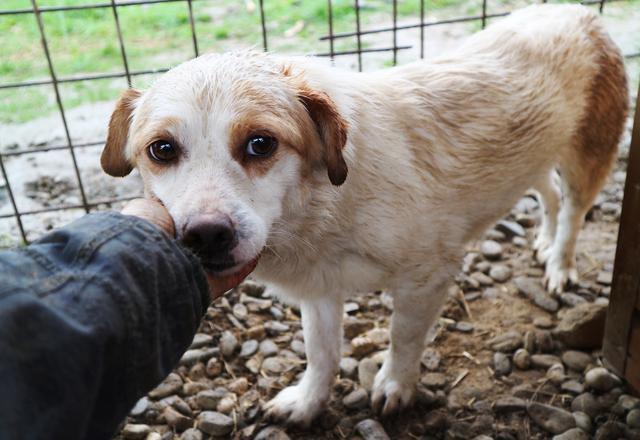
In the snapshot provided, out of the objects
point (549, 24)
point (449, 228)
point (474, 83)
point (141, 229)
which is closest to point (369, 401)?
point (449, 228)

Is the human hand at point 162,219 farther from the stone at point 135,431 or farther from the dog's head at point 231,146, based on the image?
the stone at point 135,431

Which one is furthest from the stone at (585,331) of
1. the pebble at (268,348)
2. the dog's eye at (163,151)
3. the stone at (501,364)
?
the dog's eye at (163,151)

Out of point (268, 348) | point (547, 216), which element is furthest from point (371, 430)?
point (547, 216)

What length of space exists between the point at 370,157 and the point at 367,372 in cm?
133

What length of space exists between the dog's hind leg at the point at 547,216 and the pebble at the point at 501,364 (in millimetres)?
1028

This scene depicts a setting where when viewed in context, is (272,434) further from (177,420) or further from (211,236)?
(211,236)

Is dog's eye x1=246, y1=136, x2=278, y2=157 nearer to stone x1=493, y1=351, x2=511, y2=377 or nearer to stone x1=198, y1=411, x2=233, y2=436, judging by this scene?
stone x1=198, y1=411, x2=233, y2=436

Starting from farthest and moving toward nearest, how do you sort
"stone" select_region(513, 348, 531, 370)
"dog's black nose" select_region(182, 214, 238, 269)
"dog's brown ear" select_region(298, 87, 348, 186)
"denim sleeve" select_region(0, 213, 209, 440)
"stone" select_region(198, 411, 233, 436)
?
"stone" select_region(513, 348, 531, 370) < "stone" select_region(198, 411, 233, 436) < "dog's brown ear" select_region(298, 87, 348, 186) < "dog's black nose" select_region(182, 214, 238, 269) < "denim sleeve" select_region(0, 213, 209, 440)

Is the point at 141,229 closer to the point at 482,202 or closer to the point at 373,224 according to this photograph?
the point at 373,224

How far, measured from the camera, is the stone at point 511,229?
4.57 m

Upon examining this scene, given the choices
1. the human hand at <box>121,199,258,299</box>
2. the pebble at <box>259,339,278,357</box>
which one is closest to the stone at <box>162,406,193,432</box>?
the pebble at <box>259,339,278,357</box>

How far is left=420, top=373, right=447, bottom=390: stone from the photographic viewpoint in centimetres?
334

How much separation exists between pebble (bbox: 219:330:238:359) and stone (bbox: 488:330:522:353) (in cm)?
144

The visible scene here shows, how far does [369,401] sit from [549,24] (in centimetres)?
221
